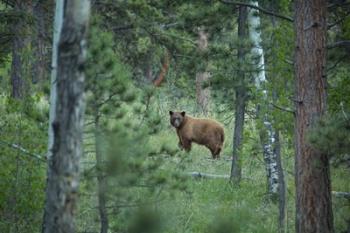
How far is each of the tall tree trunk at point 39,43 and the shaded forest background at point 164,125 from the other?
35mm

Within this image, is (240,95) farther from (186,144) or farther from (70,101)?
(70,101)

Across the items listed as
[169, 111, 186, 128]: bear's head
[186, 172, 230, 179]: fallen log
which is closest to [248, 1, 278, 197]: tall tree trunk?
[186, 172, 230, 179]: fallen log

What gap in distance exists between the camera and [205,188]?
47.9 ft

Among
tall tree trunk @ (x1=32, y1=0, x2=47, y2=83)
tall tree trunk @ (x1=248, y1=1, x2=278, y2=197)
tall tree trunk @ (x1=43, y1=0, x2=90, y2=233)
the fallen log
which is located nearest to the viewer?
tall tree trunk @ (x1=43, y1=0, x2=90, y2=233)

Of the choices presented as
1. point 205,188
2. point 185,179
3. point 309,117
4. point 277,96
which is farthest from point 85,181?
point 205,188

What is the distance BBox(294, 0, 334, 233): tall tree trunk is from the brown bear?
977 centimetres

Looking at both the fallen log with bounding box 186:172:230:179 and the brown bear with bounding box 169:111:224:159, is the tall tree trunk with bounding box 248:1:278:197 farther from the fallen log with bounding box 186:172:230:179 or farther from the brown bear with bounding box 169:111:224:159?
the brown bear with bounding box 169:111:224:159

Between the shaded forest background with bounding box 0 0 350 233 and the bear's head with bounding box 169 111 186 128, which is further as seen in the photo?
the bear's head with bounding box 169 111 186 128

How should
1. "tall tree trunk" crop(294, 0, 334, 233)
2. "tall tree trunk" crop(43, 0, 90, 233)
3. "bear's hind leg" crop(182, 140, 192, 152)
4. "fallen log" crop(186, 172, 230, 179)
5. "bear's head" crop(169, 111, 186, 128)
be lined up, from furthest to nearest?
"bear's hind leg" crop(182, 140, 192, 152) < "bear's head" crop(169, 111, 186, 128) < "fallen log" crop(186, 172, 230, 179) < "tall tree trunk" crop(294, 0, 334, 233) < "tall tree trunk" crop(43, 0, 90, 233)

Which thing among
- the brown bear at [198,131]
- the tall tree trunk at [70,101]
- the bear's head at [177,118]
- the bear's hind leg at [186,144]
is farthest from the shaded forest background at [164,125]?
the bear's head at [177,118]

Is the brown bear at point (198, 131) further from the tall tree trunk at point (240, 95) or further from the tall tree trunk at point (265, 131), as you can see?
the tall tree trunk at point (265, 131)

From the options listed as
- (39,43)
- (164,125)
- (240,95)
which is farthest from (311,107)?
(240,95)

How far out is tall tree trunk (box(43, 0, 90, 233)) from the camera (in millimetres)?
4891

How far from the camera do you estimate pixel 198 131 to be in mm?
20156
